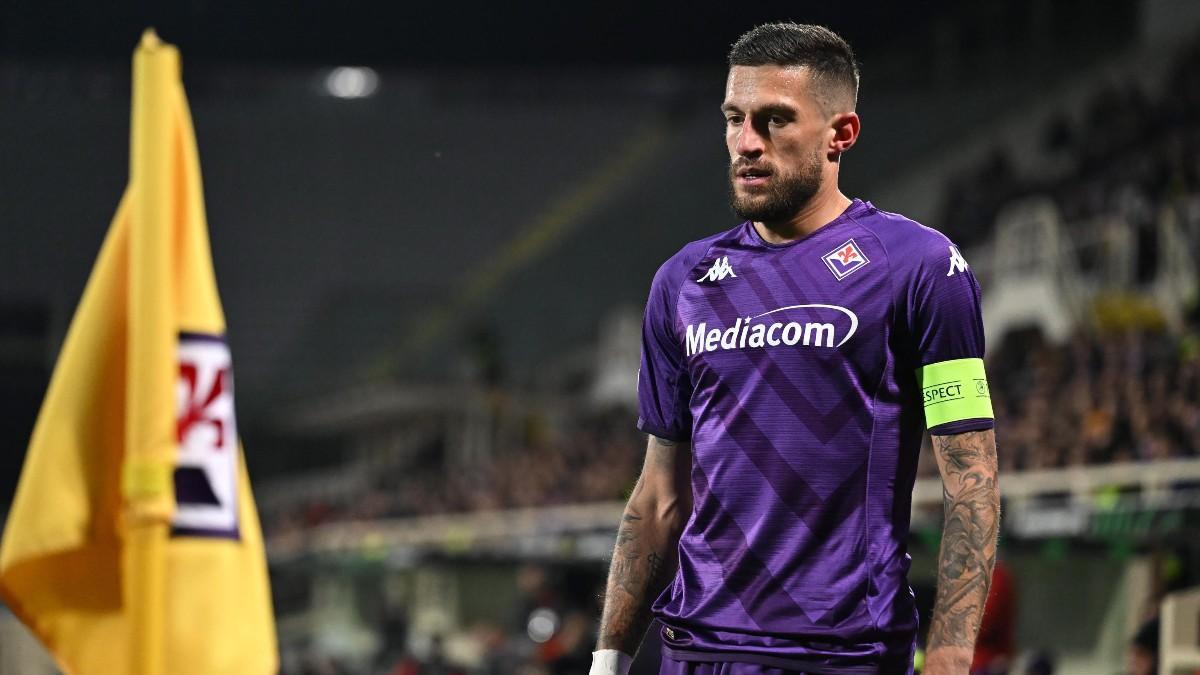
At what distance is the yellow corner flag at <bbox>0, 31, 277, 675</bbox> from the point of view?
357 cm

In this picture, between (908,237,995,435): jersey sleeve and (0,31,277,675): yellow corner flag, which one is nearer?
(908,237,995,435): jersey sleeve

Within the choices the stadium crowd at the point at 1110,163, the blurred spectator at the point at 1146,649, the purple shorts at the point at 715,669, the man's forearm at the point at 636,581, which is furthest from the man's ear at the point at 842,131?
the stadium crowd at the point at 1110,163

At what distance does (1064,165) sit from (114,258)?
48.2ft

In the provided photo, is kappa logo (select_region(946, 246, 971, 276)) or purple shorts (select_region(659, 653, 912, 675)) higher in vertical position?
kappa logo (select_region(946, 246, 971, 276))

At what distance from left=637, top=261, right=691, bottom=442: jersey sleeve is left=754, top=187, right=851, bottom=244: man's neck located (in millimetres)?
194

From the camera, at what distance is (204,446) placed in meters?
3.70

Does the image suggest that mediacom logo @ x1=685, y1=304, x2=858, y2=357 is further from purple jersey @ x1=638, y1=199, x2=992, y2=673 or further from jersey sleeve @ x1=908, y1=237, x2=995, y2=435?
jersey sleeve @ x1=908, y1=237, x2=995, y2=435

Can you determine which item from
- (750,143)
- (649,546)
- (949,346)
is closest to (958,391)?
(949,346)

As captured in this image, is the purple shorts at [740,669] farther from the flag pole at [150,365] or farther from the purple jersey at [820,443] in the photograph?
the flag pole at [150,365]

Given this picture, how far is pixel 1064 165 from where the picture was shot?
1720 centimetres

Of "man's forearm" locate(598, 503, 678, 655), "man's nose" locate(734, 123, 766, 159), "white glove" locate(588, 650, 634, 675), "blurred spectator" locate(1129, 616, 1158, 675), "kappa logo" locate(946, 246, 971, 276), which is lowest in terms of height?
"blurred spectator" locate(1129, 616, 1158, 675)

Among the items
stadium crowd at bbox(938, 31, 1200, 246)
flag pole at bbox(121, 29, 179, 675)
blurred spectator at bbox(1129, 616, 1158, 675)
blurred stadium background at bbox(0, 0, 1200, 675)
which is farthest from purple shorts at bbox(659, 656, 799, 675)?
stadium crowd at bbox(938, 31, 1200, 246)

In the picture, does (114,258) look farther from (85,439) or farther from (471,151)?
(471,151)

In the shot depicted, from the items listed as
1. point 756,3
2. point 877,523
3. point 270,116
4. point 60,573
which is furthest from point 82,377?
point 270,116
